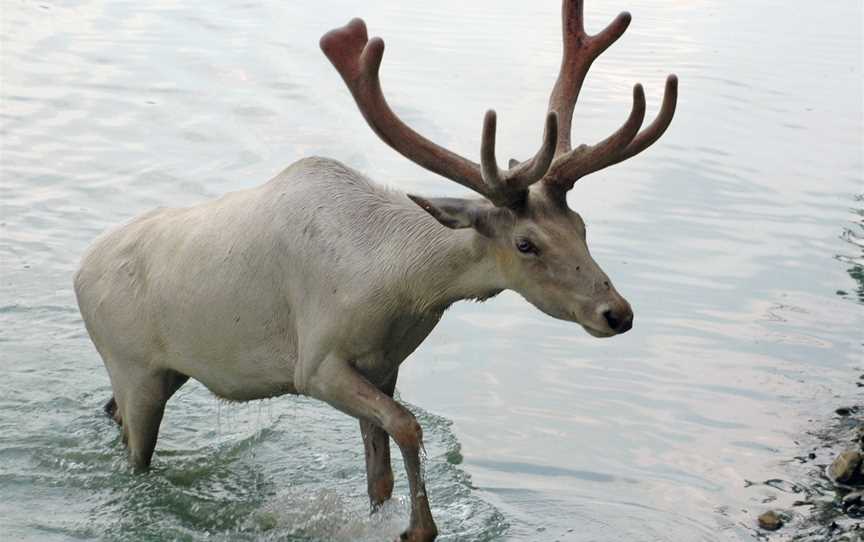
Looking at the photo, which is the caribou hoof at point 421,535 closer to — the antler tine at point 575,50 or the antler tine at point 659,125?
the antler tine at point 659,125

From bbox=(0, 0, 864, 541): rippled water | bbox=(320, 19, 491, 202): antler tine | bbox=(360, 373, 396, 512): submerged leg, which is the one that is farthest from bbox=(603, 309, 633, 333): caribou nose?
bbox=(0, 0, 864, 541): rippled water

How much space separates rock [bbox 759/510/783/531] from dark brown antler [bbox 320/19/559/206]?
2165 mm

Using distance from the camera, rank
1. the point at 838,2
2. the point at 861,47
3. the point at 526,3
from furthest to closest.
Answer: the point at 838,2 → the point at 526,3 → the point at 861,47

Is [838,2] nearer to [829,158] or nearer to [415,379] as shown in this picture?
[829,158]

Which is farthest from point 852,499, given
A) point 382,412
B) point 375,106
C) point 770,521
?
point 375,106

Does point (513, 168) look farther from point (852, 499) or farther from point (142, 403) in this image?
point (852, 499)

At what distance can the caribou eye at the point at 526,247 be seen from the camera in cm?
527

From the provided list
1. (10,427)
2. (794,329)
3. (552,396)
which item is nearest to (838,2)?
(794,329)

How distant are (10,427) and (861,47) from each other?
12423 mm

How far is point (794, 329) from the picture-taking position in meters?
8.94

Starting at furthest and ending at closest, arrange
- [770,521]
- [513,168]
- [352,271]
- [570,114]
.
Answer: [770,521] < [570,114] < [352,271] < [513,168]

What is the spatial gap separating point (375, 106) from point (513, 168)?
54 cm

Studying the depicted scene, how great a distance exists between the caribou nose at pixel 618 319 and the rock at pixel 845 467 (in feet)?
7.30

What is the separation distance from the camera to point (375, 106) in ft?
17.5
